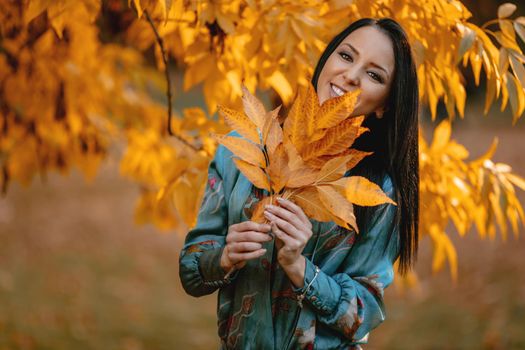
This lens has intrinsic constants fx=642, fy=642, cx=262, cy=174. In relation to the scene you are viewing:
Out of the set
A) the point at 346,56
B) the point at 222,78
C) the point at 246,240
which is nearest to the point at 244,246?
the point at 246,240

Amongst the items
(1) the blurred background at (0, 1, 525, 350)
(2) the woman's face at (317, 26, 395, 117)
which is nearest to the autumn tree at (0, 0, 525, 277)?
(2) the woman's face at (317, 26, 395, 117)

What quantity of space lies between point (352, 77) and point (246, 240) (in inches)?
20.3

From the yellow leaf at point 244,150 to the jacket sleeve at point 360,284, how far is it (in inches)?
10.4

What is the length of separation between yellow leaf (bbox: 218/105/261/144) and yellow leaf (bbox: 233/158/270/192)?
0.18 ft

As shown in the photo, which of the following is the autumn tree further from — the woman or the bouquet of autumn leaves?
the bouquet of autumn leaves

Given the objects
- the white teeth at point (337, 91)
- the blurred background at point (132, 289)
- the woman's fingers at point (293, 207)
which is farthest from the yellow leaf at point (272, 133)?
the blurred background at point (132, 289)

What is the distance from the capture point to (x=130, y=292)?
6352 mm

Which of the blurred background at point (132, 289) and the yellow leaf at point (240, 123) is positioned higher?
the yellow leaf at point (240, 123)

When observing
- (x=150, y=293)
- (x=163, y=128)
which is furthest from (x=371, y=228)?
(x=150, y=293)

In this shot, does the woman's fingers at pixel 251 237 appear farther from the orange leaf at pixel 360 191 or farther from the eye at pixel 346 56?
the eye at pixel 346 56

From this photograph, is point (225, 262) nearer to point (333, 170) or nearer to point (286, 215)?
point (286, 215)

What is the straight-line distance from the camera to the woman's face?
1595 millimetres

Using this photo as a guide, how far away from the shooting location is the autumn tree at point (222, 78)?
5.49ft

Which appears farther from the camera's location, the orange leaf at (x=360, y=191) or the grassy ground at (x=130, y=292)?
the grassy ground at (x=130, y=292)
